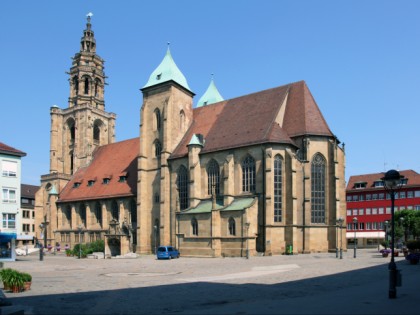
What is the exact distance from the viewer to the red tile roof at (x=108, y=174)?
217 ft

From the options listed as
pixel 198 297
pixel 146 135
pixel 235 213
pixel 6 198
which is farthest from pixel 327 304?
pixel 146 135

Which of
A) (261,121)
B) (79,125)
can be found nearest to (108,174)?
(79,125)

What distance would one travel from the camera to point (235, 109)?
57.8 meters

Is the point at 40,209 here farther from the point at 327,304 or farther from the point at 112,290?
the point at 327,304

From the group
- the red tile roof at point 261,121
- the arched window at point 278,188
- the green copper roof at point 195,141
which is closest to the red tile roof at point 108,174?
the red tile roof at point 261,121

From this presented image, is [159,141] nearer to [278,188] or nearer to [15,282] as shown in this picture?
[278,188]

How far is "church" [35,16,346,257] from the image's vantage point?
47.9 meters

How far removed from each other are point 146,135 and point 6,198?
23.4 meters

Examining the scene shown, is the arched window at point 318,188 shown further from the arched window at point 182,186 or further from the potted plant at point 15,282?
the potted plant at point 15,282

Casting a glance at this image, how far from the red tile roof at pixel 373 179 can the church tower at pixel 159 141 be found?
139ft

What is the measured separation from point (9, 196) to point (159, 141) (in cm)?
2264

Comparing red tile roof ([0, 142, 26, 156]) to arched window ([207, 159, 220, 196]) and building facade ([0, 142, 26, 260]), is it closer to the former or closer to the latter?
building facade ([0, 142, 26, 260])

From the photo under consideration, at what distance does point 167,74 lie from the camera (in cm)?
6175

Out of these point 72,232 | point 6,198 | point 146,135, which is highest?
point 146,135
